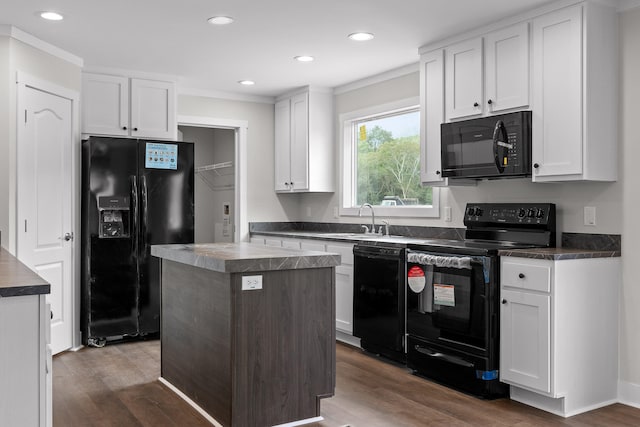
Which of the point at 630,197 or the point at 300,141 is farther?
the point at 300,141

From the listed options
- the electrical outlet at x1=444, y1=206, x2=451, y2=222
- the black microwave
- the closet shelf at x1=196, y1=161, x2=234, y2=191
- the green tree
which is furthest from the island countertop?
the closet shelf at x1=196, y1=161, x2=234, y2=191

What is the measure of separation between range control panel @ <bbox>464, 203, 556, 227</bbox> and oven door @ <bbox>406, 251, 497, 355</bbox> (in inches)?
22.6

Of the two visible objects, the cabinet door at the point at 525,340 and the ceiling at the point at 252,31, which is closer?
the cabinet door at the point at 525,340

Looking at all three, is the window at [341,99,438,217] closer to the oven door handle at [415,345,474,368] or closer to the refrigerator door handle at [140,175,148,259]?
the oven door handle at [415,345,474,368]

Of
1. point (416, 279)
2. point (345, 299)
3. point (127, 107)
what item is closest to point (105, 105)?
point (127, 107)

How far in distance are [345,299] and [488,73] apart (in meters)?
2.10

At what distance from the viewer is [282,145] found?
6.34 meters

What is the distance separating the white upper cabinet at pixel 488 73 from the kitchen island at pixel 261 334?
63.6 inches

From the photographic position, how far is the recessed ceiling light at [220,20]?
12.5ft

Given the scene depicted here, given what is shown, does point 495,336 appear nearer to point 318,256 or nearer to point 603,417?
point 603,417

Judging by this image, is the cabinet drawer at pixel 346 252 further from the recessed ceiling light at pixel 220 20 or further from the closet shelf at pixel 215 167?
the closet shelf at pixel 215 167

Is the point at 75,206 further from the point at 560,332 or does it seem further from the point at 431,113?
the point at 560,332

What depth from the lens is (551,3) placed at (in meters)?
3.49

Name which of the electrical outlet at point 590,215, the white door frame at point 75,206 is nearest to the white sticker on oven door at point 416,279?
the electrical outlet at point 590,215
